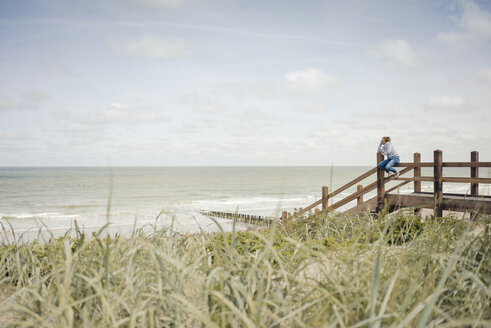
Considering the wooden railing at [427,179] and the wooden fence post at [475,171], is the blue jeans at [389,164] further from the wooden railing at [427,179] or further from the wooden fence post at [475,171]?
the wooden fence post at [475,171]

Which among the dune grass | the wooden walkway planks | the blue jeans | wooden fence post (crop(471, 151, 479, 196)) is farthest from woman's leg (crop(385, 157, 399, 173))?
the dune grass

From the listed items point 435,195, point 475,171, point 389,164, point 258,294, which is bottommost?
Result: point 258,294

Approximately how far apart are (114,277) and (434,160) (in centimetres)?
886

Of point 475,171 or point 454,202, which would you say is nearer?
point 454,202

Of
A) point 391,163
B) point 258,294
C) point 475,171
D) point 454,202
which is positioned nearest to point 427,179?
point 454,202

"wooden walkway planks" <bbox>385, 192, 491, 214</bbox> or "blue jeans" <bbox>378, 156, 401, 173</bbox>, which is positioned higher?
"blue jeans" <bbox>378, 156, 401, 173</bbox>

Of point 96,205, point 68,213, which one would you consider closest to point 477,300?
point 68,213

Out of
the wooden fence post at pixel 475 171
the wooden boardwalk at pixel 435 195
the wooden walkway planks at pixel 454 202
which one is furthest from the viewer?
the wooden fence post at pixel 475 171

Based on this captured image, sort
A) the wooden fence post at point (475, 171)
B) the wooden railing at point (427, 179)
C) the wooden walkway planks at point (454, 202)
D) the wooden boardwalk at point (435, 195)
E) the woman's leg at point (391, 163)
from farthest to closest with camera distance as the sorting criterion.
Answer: the woman's leg at point (391, 163), the wooden fence post at point (475, 171), the wooden railing at point (427, 179), the wooden boardwalk at point (435, 195), the wooden walkway planks at point (454, 202)

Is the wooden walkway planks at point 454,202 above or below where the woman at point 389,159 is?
below

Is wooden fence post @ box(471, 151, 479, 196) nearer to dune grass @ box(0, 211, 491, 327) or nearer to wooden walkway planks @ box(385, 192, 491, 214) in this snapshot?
wooden walkway planks @ box(385, 192, 491, 214)

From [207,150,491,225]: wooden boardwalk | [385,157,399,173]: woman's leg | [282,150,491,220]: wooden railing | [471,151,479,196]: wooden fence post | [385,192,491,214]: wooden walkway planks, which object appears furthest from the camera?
[385,157,399,173]: woman's leg

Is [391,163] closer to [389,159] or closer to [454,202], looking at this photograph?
[389,159]

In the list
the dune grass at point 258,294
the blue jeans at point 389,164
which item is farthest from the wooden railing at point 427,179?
the dune grass at point 258,294
